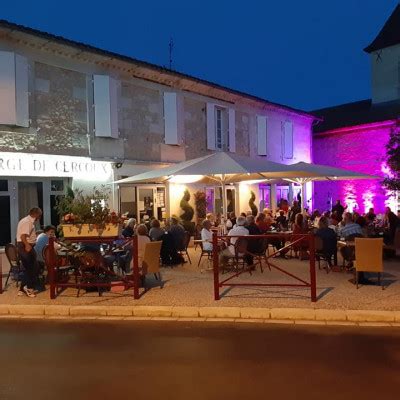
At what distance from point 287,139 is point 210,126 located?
18.1 feet

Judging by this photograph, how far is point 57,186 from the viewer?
43.6ft

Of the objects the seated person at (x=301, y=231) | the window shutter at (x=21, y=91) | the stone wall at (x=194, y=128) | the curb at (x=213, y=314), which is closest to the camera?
the curb at (x=213, y=314)

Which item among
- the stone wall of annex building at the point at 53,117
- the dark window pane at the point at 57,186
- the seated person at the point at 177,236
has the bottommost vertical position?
the seated person at the point at 177,236

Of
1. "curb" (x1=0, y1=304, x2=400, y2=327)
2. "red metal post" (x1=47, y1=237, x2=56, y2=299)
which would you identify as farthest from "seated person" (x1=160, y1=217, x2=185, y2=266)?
"curb" (x1=0, y1=304, x2=400, y2=327)

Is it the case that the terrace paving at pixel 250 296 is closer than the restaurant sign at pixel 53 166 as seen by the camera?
Yes

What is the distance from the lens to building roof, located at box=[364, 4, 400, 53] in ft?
79.3

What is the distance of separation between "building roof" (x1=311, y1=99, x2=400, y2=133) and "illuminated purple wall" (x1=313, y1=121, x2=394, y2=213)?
36 cm

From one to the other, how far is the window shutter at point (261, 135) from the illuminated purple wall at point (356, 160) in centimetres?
443

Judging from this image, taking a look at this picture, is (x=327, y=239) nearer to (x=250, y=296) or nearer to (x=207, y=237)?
(x=207, y=237)

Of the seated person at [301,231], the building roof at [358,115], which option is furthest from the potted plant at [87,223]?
the building roof at [358,115]

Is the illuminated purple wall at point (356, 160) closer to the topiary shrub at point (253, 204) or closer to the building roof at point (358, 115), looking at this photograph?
the building roof at point (358, 115)

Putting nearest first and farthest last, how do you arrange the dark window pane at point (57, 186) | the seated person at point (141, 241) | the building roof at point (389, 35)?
the seated person at point (141, 241) → the dark window pane at point (57, 186) → the building roof at point (389, 35)

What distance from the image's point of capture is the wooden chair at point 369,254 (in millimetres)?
7598

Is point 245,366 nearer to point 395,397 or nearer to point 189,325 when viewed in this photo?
point 395,397
